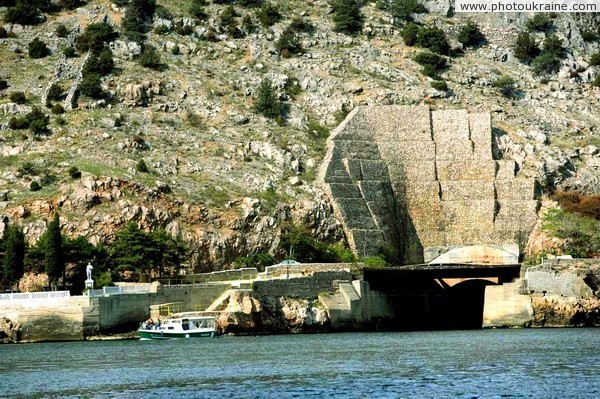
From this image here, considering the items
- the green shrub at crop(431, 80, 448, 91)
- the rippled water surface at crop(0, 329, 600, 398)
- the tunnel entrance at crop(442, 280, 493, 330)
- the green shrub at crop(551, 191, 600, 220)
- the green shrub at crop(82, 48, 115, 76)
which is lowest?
the rippled water surface at crop(0, 329, 600, 398)

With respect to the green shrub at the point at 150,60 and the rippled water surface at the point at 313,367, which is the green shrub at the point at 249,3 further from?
the rippled water surface at the point at 313,367

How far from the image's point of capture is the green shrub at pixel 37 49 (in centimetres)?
14075

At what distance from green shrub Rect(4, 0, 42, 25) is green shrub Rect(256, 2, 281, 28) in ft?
76.3

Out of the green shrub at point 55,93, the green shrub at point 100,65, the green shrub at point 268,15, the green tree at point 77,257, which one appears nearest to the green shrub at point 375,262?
the green tree at point 77,257

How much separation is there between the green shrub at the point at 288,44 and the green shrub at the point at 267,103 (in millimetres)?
10429

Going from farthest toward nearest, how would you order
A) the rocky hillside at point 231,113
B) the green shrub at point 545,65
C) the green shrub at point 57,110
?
1. the green shrub at point 545,65
2. the green shrub at point 57,110
3. the rocky hillside at point 231,113

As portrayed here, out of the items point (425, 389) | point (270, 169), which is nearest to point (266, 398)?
point (425, 389)

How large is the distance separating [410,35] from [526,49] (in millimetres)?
13106

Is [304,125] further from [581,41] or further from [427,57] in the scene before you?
[581,41]

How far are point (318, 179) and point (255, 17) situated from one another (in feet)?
109

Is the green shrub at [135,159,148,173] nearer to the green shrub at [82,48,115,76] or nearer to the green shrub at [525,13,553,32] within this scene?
the green shrub at [82,48,115,76]

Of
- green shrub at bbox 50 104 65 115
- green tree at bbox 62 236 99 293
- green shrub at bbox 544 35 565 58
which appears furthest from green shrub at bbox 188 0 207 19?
green tree at bbox 62 236 99 293

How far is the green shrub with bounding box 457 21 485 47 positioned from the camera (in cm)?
15775

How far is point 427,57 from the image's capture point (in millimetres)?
148750
